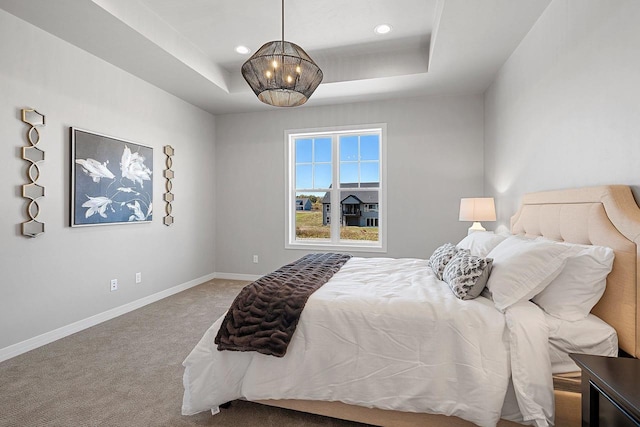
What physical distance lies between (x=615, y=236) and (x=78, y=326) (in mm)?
4080

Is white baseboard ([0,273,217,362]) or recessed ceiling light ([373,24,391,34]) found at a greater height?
recessed ceiling light ([373,24,391,34])

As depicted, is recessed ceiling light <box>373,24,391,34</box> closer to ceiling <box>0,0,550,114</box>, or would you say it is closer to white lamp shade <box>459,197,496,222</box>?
ceiling <box>0,0,550,114</box>

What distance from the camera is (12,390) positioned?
6.61 feet

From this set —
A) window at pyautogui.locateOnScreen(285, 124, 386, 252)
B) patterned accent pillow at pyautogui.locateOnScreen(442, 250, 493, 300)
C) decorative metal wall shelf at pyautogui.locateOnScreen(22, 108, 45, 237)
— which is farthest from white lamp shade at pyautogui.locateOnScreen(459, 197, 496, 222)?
decorative metal wall shelf at pyautogui.locateOnScreen(22, 108, 45, 237)

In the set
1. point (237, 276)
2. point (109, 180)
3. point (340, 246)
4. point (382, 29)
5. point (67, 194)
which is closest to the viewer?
point (67, 194)

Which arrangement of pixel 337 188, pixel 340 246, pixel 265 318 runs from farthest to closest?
pixel 337 188, pixel 340 246, pixel 265 318

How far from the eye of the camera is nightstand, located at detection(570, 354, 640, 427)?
0.93 meters

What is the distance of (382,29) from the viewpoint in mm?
Result: 3164

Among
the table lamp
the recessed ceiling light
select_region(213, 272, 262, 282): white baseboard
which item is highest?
the recessed ceiling light

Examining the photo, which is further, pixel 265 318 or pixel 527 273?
pixel 265 318

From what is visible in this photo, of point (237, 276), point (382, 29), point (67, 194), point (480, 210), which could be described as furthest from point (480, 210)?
point (67, 194)

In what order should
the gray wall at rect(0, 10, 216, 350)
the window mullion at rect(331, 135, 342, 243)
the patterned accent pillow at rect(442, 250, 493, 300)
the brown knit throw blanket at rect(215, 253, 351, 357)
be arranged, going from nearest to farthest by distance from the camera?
the brown knit throw blanket at rect(215, 253, 351, 357) → the patterned accent pillow at rect(442, 250, 493, 300) → the gray wall at rect(0, 10, 216, 350) → the window mullion at rect(331, 135, 342, 243)

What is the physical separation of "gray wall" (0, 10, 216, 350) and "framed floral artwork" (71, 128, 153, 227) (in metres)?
0.08

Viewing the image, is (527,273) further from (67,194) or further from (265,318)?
(67,194)
